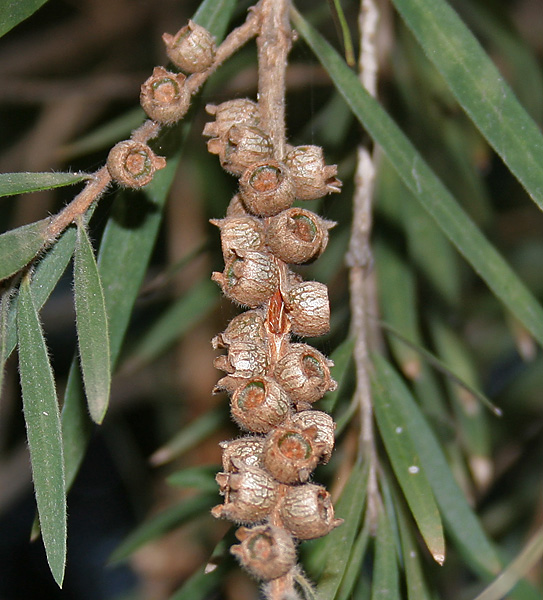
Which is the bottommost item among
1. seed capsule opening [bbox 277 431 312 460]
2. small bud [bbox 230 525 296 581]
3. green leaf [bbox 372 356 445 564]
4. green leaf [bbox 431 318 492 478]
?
green leaf [bbox 431 318 492 478]

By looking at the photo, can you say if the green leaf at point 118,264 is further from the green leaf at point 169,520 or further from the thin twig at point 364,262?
the green leaf at point 169,520

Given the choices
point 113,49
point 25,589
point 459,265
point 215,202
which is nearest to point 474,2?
point 459,265

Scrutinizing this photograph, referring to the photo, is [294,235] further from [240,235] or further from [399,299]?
[399,299]

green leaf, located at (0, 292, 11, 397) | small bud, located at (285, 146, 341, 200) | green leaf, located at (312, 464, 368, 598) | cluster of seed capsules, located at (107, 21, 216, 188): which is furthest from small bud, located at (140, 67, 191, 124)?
green leaf, located at (312, 464, 368, 598)

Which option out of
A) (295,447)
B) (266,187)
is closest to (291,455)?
(295,447)

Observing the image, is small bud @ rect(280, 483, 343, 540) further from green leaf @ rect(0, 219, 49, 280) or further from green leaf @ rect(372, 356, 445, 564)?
green leaf @ rect(0, 219, 49, 280)

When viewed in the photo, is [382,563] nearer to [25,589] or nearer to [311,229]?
[311,229]
